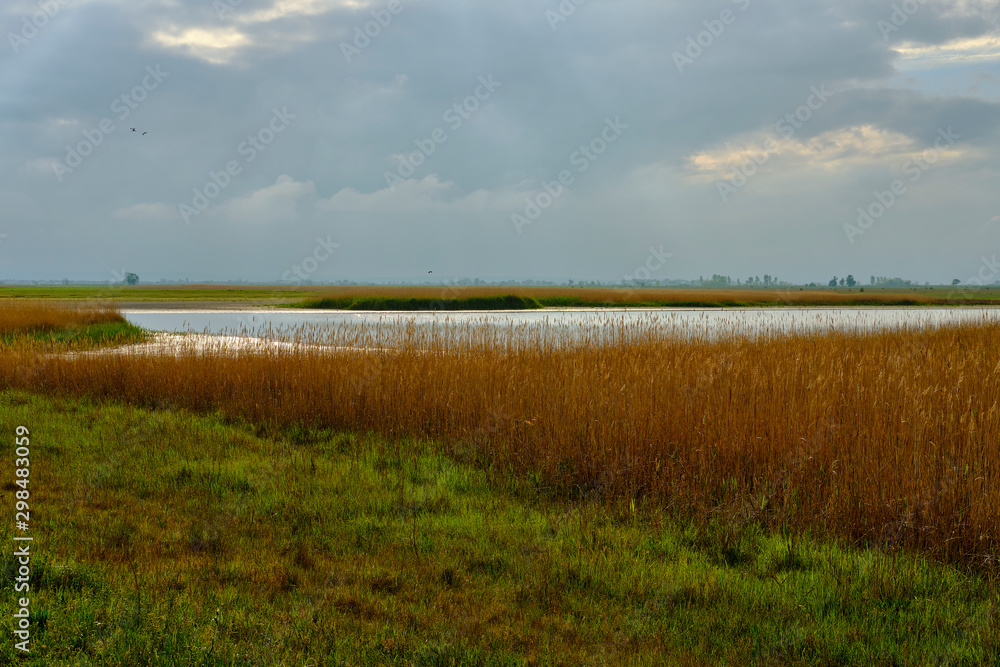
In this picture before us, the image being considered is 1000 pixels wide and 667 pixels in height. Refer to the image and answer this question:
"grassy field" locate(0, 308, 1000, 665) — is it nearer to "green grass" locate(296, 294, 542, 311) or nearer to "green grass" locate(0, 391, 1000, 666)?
"green grass" locate(0, 391, 1000, 666)

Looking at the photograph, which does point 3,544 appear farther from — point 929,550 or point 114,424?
point 929,550

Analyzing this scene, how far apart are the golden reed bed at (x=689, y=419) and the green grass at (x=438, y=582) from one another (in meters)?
0.46

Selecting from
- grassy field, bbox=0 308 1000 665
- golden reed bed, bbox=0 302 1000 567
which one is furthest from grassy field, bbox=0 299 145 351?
grassy field, bbox=0 308 1000 665

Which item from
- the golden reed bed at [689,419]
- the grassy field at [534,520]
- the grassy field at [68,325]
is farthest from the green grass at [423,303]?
the grassy field at [534,520]

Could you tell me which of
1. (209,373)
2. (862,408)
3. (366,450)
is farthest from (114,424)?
(862,408)

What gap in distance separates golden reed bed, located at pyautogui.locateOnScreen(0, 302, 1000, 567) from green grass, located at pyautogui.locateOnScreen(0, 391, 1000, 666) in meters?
0.46

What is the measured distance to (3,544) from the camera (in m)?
4.77

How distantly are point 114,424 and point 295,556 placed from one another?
6.00 m

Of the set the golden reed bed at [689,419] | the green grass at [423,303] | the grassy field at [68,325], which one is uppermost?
the green grass at [423,303]

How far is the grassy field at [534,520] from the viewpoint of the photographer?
3.84 m

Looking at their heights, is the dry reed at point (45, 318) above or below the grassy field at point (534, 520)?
above

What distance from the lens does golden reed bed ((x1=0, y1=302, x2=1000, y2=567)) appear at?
5.67 m

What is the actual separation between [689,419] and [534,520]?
2.33 metres

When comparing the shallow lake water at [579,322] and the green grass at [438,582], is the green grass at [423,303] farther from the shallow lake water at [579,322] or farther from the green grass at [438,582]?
the green grass at [438,582]
